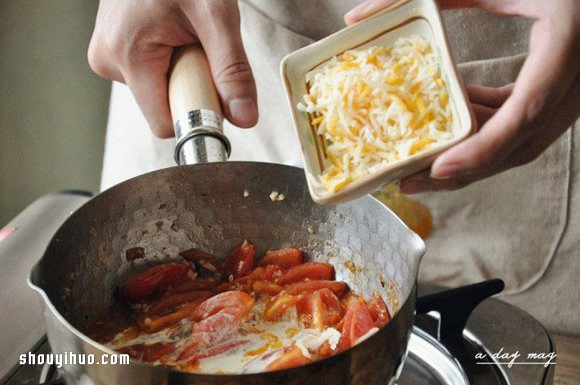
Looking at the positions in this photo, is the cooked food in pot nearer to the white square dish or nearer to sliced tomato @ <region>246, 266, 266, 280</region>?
sliced tomato @ <region>246, 266, 266, 280</region>

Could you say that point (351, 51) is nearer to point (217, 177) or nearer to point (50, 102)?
point (217, 177)

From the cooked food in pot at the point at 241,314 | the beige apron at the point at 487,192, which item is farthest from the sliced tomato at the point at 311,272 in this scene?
the beige apron at the point at 487,192

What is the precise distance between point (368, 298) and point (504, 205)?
16.8 inches

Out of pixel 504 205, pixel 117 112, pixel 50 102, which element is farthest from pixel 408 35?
pixel 50 102

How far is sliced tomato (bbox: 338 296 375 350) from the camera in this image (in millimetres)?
759

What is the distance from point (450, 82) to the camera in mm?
716

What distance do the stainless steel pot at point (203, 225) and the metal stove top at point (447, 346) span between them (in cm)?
9

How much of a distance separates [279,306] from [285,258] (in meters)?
0.10

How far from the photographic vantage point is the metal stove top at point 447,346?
0.83 meters

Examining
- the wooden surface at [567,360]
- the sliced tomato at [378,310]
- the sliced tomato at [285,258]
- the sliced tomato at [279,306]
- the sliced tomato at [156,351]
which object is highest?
the sliced tomato at [285,258]

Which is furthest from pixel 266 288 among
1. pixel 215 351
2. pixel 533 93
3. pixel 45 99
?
pixel 45 99

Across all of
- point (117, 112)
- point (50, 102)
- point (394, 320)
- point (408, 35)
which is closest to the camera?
point (394, 320)

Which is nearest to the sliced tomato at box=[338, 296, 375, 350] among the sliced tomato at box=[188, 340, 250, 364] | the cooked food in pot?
the cooked food in pot

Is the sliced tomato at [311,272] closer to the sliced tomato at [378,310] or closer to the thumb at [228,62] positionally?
the sliced tomato at [378,310]
